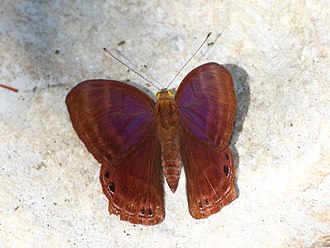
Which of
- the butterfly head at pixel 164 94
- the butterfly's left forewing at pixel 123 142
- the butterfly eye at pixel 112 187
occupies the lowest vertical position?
the butterfly eye at pixel 112 187

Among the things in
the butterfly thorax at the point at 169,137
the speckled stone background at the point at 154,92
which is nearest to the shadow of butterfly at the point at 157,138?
the butterfly thorax at the point at 169,137

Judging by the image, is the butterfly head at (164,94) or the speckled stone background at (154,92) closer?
the butterfly head at (164,94)

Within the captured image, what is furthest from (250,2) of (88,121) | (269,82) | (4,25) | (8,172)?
(8,172)

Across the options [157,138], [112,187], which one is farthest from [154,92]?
[112,187]

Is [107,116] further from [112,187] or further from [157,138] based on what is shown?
[112,187]

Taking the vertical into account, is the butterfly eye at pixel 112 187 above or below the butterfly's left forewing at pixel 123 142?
below

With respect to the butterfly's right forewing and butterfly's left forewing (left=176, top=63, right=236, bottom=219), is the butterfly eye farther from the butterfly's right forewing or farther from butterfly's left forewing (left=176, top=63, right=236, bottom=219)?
butterfly's left forewing (left=176, top=63, right=236, bottom=219)

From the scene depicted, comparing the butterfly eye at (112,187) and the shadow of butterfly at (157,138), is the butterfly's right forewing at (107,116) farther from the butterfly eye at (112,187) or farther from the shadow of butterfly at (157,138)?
the butterfly eye at (112,187)

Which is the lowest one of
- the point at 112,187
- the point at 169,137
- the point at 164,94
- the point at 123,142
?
the point at 112,187
